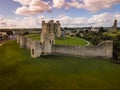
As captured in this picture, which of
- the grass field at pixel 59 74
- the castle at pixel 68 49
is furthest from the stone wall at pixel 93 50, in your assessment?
the grass field at pixel 59 74

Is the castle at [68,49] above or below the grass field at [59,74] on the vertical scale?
above

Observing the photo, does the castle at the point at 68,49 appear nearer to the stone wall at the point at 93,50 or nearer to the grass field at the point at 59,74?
the stone wall at the point at 93,50

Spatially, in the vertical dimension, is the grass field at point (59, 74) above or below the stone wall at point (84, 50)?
below

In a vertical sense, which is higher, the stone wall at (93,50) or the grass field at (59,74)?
the stone wall at (93,50)

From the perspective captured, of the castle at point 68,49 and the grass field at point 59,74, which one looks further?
the castle at point 68,49

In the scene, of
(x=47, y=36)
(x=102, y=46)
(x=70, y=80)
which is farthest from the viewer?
(x=47, y=36)

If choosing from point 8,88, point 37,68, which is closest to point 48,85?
point 8,88

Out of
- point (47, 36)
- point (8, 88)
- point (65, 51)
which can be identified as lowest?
point (8, 88)

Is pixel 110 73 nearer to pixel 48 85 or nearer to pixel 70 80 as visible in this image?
pixel 70 80
